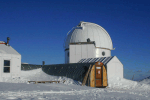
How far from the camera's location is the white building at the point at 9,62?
16397mm

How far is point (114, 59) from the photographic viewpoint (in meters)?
A: 19.8

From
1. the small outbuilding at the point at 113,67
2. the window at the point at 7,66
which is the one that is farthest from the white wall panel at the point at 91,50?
the window at the point at 7,66

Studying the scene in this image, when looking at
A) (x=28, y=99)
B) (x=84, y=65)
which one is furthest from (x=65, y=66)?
(x=28, y=99)

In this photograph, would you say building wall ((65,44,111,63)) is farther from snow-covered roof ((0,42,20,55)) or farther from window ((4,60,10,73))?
window ((4,60,10,73))

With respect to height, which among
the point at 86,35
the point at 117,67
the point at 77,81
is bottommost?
the point at 77,81

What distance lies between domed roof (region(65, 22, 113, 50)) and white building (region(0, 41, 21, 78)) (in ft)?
44.3

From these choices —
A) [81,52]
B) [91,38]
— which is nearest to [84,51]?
[81,52]

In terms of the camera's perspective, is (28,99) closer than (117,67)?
Yes

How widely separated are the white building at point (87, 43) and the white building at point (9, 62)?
9.20 m

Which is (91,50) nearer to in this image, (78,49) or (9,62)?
(78,49)

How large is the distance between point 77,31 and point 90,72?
14.7m

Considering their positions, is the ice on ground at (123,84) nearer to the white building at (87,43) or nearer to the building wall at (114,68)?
the building wall at (114,68)

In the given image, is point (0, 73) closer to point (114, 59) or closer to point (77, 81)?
point (77, 81)

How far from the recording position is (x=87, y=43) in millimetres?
25016
